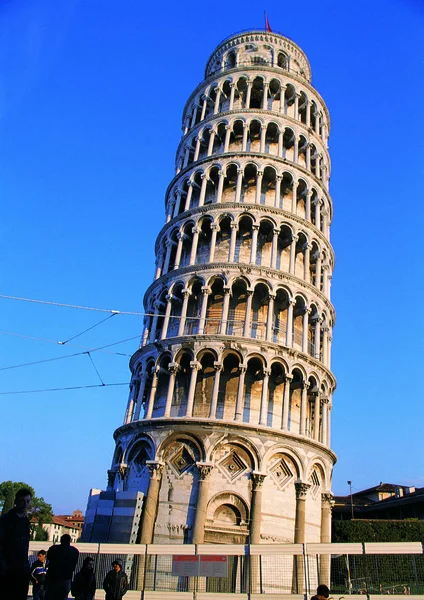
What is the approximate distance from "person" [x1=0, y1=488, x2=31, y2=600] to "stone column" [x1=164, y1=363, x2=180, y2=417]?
19356 millimetres

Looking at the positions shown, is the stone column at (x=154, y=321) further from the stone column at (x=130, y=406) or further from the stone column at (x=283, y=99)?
the stone column at (x=283, y=99)

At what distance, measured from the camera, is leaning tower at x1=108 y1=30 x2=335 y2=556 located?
77.0ft

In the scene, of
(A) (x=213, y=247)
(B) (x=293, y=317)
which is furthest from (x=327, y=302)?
(A) (x=213, y=247)

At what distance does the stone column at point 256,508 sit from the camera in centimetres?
2219

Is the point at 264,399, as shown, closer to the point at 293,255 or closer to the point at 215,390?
the point at 215,390

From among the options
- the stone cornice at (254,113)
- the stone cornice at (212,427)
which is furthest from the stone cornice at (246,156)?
the stone cornice at (212,427)

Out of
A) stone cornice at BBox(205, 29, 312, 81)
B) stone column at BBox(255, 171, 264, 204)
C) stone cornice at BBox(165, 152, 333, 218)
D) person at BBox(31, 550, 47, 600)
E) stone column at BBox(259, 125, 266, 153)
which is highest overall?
stone cornice at BBox(205, 29, 312, 81)

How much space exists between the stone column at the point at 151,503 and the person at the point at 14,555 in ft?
58.7

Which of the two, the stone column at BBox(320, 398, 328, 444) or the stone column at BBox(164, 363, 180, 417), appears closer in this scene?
the stone column at BBox(164, 363, 180, 417)

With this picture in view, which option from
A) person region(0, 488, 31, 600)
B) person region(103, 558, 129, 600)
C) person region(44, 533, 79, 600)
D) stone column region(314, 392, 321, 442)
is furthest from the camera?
stone column region(314, 392, 321, 442)

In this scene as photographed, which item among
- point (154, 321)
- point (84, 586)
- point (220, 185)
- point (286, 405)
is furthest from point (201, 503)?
point (220, 185)

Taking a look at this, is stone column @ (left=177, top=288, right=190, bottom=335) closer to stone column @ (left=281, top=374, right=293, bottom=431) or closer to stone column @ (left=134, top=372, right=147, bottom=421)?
stone column @ (left=134, top=372, right=147, bottom=421)

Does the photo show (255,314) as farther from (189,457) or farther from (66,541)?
(66,541)

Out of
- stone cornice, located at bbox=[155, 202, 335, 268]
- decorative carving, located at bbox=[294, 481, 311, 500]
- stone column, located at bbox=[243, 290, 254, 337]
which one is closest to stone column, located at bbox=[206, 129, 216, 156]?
stone cornice, located at bbox=[155, 202, 335, 268]
